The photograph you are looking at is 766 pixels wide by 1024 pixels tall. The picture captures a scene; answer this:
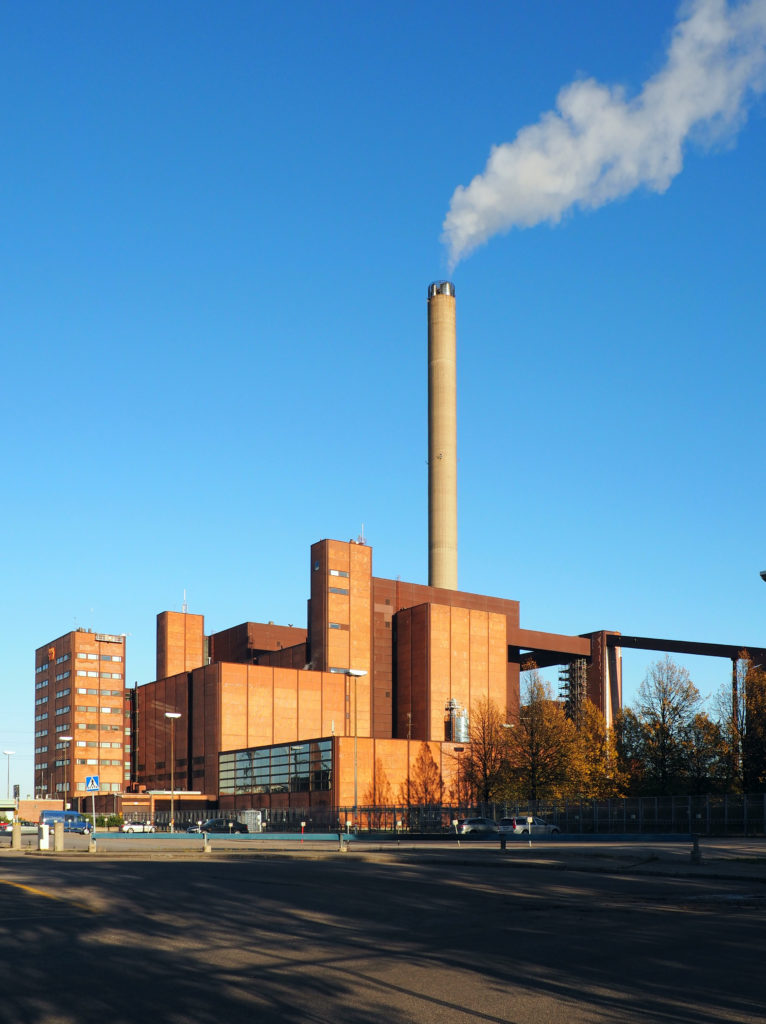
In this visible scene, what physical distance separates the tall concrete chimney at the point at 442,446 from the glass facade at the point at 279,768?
31.0 m

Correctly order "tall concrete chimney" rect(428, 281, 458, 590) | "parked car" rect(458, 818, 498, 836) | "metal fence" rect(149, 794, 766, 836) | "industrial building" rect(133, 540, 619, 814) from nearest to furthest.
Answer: "metal fence" rect(149, 794, 766, 836) < "parked car" rect(458, 818, 498, 836) < "industrial building" rect(133, 540, 619, 814) < "tall concrete chimney" rect(428, 281, 458, 590)

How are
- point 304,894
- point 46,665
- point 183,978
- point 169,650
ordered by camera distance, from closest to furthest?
point 183,978 < point 304,894 < point 169,650 < point 46,665

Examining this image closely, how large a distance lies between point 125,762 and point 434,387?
69.4 meters

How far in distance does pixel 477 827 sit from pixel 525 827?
3206 mm

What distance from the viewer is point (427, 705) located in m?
125

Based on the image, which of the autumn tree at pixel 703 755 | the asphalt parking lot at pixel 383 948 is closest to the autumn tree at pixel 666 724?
the autumn tree at pixel 703 755

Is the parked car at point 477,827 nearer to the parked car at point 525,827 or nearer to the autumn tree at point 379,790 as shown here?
the parked car at point 525,827

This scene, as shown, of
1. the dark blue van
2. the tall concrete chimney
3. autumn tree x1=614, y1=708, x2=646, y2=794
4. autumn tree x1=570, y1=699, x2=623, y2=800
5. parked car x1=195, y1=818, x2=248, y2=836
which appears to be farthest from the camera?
the tall concrete chimney

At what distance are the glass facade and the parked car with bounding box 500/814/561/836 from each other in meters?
35.6

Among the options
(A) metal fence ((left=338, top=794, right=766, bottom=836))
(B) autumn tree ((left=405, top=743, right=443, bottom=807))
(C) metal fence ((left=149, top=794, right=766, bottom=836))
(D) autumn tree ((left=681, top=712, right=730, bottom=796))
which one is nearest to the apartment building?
(B) autumn tree ((left=405, top=743, right=443, bottom=807))

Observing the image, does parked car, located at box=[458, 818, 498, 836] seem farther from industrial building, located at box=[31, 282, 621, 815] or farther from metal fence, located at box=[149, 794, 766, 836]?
industrial building, located at box=[31, 282, 621, 815]

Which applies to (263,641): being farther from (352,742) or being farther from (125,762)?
(352,742)

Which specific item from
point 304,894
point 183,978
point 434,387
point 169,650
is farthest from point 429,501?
point 183,978

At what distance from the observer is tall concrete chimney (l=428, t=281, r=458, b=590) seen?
12688 cm
